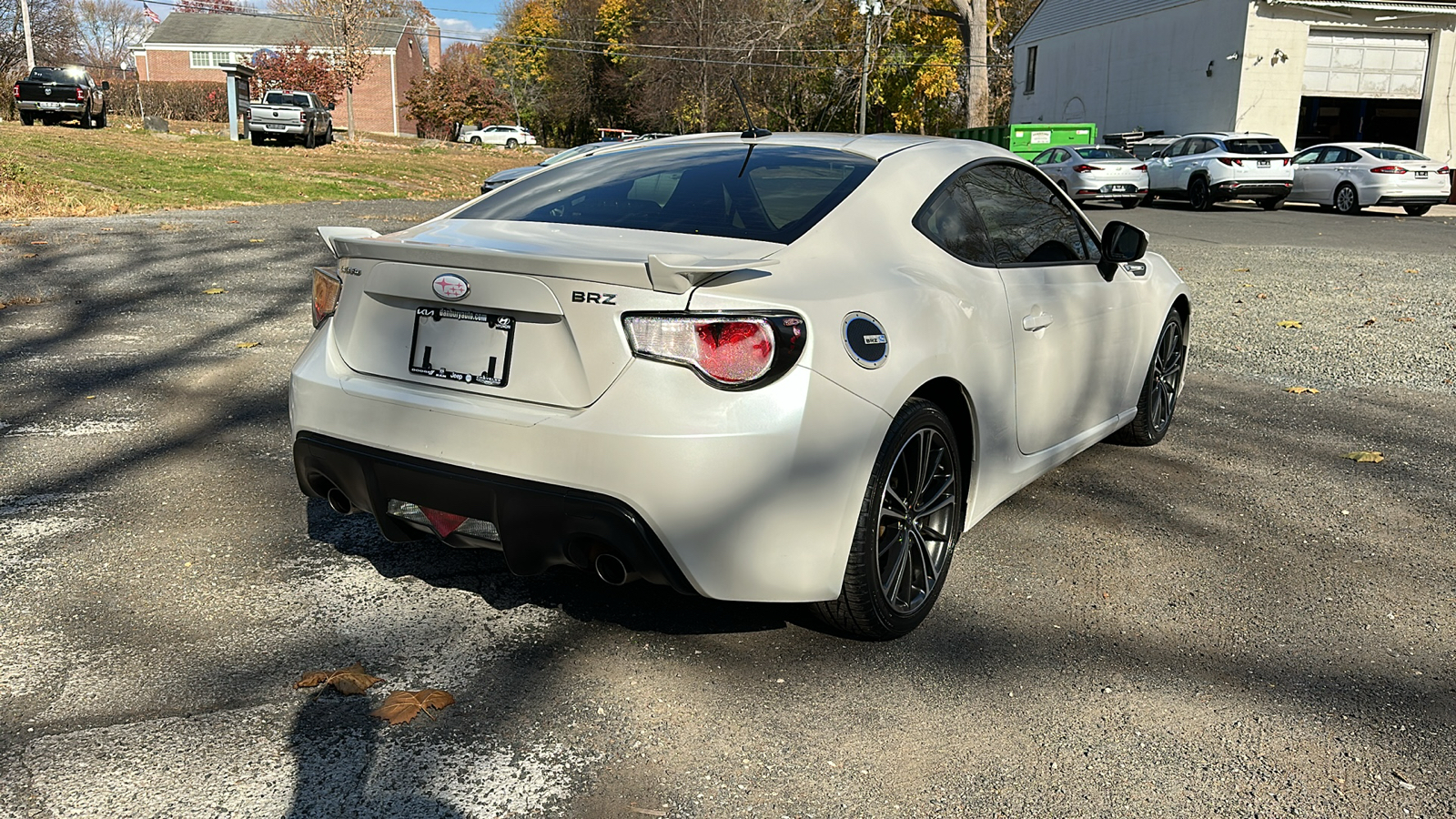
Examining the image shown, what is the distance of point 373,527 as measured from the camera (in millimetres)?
4312

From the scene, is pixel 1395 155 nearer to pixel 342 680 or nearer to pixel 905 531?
pixel 905 531

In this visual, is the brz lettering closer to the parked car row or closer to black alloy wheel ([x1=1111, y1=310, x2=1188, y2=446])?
black alloy wheel ([x1=1111, y1=310, x2=1188, y2=446])

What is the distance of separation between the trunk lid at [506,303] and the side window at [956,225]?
0.73 meters

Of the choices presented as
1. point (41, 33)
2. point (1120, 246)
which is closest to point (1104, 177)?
point (1120, 246)

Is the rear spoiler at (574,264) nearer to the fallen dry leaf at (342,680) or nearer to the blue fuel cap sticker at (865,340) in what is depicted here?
the blue fuel cap sticker at (865,340)

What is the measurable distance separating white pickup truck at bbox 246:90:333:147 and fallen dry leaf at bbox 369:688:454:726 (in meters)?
34.0

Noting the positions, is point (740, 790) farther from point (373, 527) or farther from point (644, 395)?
→ point (373, 527)

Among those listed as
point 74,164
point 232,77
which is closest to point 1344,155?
point 74,164

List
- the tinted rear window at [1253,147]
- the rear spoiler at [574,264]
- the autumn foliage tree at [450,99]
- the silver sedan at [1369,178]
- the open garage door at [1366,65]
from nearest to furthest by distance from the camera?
1. the rear spoiler at [574,264]
2. the silver sedan at [1369,178]
3. the tinted rear window at [1253,147]
4. the open garage door at [1366,65]
5. the autumn foliage tree at [450,99]

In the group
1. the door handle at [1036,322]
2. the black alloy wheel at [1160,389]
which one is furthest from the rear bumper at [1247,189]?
the door handle at [1036,322]

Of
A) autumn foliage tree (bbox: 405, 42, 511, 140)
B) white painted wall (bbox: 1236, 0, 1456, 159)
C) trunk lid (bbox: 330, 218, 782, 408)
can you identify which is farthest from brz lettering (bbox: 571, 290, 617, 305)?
autumn foliage tree (bbox: 405, 42, 511, 140)

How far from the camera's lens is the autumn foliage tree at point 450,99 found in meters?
68.4

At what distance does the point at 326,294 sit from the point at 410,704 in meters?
1.31

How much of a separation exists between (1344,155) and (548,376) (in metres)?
25.5
